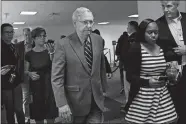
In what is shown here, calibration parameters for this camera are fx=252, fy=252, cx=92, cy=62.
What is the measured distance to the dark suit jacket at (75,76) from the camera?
1.43 metres

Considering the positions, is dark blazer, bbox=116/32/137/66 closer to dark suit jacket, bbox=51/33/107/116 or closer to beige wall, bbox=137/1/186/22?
beige wall, bbox=137/1/186/22

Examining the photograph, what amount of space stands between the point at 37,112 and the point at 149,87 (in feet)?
4.38

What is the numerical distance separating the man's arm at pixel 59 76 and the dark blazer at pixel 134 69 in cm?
39

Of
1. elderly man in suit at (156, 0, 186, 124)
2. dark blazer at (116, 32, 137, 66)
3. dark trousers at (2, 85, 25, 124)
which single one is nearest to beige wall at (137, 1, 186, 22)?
dark blazer at (116, 32, 137, 66)

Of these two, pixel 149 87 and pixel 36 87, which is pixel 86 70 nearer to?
pixel 149 87

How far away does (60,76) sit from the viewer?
1.43 meters

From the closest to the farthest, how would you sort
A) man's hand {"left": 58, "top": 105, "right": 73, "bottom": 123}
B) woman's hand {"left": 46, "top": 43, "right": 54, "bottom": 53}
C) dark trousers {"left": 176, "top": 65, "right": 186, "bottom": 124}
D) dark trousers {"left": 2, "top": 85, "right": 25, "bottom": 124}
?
man's hand {"left": 58, "top": 105, "right": 73, "bottom": 123}
dark trousers {"left": 176, "top": 65, "right": 186, "bottom": 124}
dark trousers {"left": 2, "top": 85, "right": 25, "bottom": 124}
woman's hand {"left": 46, "top": 43, "right": 54, "bottom": 53}

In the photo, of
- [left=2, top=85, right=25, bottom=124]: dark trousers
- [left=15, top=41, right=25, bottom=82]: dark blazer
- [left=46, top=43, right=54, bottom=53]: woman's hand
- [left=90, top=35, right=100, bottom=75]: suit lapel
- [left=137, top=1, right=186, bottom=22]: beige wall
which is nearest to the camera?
[left=90, top=35, right=100, bottom=75]: suit lapel

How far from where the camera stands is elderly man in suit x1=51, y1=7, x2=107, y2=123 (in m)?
1.43

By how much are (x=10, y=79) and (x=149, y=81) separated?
1207 millimetres

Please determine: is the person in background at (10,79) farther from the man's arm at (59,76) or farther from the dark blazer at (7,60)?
the man's arm at (59,76)

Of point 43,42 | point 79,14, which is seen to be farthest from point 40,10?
point 79,14

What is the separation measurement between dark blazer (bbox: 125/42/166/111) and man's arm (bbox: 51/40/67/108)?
392 millimetres


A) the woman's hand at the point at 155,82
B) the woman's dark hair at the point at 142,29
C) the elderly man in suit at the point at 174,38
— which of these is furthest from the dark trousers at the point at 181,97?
the woman's dark hair at the point at 142,29
